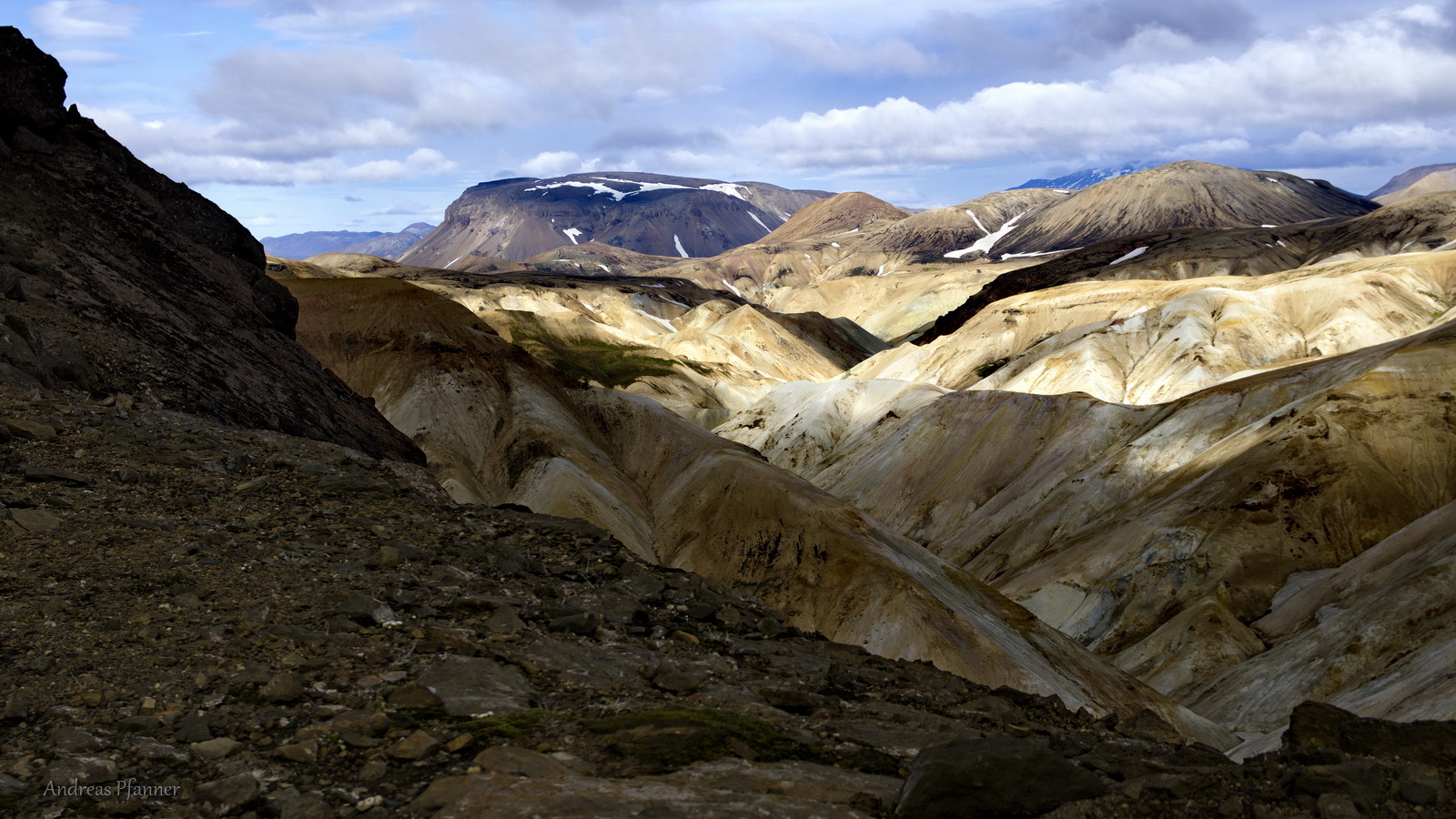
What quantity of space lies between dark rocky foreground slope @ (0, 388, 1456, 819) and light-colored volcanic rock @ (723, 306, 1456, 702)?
1491 inches

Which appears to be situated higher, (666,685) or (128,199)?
(128,199)

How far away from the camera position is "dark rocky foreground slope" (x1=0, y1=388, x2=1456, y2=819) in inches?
315

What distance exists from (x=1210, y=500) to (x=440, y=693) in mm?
53653

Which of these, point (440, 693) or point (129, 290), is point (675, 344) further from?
point (440, 693)

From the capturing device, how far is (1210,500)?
53562 millimetres

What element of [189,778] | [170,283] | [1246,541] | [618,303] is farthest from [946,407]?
[618,303]

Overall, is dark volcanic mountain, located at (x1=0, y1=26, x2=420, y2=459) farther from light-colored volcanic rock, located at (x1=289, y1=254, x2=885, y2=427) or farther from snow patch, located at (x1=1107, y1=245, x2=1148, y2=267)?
snow patch, located at (x1=1107, y1=245, x2=1148, y2=267)

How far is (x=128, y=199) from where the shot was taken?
29203 mm

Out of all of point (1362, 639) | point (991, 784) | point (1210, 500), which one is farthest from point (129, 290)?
point (1210, 500)

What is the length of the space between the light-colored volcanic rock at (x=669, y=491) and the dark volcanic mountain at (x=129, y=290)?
23313 millimetres

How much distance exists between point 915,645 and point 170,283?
32252mm

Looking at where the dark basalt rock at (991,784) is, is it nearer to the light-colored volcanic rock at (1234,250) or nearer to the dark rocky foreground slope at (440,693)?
the dark rocky foreground slope at (440,693)

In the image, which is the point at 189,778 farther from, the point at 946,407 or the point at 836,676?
the point at 946,407

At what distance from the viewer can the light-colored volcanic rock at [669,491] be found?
4225 cm
